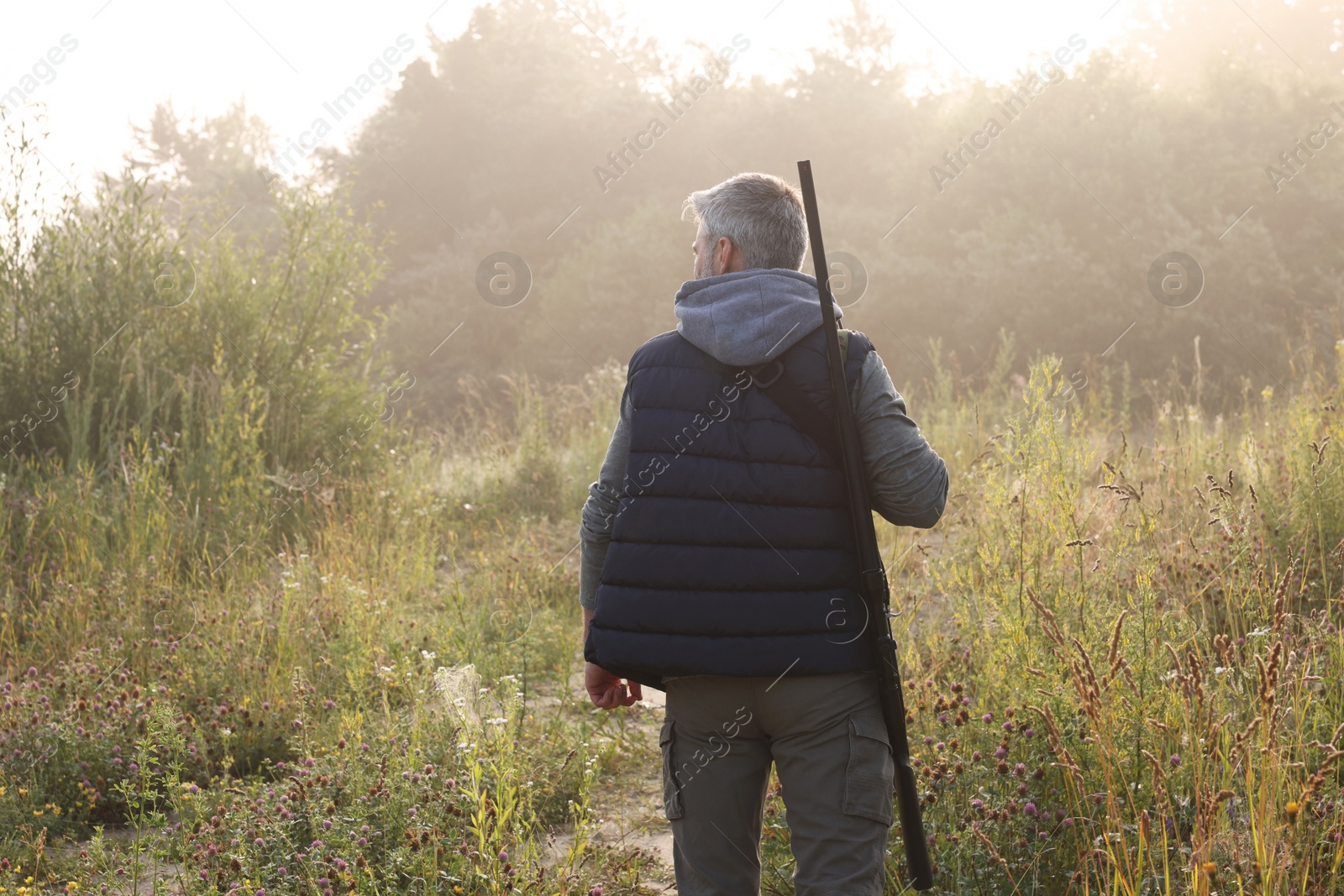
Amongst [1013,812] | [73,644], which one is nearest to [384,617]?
[73,644]

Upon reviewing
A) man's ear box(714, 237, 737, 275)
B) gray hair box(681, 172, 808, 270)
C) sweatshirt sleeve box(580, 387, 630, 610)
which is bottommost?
sweatshirt sleeve box(580, 387, 630, 610)

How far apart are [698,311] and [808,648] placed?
2.27 feet

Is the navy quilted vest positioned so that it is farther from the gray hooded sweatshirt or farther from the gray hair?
the gray hair

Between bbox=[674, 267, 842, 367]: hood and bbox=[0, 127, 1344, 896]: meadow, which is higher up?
bbox=[674, 267, 842, 367]: hood

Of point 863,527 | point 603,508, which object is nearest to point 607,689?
point 603,508

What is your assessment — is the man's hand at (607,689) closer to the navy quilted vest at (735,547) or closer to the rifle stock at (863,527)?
the navy quilted vest at (735,547)

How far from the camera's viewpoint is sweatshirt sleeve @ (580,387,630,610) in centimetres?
214

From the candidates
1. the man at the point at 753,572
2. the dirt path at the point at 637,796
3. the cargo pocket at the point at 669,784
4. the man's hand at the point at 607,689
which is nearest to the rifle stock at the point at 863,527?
the man at the point at 753,572

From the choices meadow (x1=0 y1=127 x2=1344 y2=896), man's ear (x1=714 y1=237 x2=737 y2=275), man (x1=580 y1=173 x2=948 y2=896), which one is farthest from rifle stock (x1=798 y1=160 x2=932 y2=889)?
meadow (x1=0 y1=127 x2=1344 y2=896)

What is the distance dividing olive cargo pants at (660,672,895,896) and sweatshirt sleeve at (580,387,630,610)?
33 cm

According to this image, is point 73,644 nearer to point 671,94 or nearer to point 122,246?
point 122,246

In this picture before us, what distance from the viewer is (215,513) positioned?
614cm

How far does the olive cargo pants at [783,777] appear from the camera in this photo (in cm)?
185

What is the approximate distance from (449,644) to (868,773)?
313 centimetres
